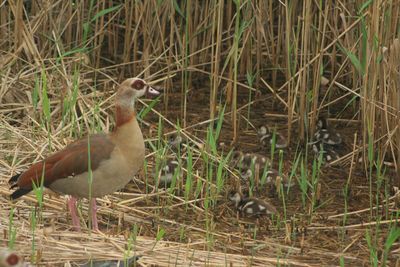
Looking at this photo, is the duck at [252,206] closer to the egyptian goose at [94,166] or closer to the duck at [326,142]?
the egyptian goose at [94,166]

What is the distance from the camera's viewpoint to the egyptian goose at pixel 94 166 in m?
5.92

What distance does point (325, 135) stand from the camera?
24.8 ft

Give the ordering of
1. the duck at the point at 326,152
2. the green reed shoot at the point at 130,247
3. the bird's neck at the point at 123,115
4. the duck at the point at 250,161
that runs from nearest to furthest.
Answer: the green reed shoot at the point at 130,247 → the bird's neck at the point at 123,115 → the duck at the point at 250,161 → the duck at the point at 326,152

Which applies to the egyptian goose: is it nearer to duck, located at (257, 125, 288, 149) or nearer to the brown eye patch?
the brown eye patch

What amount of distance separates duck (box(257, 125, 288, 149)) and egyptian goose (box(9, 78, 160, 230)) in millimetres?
1825

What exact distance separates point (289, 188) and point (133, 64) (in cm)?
246

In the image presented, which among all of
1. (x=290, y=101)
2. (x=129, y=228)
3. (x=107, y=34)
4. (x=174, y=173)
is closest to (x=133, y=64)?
(x=107, y=34)

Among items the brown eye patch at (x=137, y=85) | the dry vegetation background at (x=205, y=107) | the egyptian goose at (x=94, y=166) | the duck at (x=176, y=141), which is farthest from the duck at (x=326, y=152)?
the egyptian goose at (x=94, y=166)

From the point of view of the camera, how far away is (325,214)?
6.60 metres

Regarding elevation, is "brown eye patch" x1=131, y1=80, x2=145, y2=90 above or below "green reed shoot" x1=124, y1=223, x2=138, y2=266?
above

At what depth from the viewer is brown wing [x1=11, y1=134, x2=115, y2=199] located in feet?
19.5

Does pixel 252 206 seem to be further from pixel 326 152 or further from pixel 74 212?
pixel 326 152

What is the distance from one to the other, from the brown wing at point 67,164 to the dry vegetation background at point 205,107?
22 cm

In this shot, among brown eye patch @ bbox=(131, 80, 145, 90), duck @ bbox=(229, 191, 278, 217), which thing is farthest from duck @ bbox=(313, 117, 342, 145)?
brown eye patch @ bbox=(131, 80, 145, 90)
